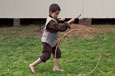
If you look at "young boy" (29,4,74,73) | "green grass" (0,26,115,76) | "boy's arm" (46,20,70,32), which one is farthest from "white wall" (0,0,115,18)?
"boy's arm" (46,20,70,32)

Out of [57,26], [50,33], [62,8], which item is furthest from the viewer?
[62,8]

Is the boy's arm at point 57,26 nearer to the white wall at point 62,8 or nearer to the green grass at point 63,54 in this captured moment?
the green grass at point 63,54

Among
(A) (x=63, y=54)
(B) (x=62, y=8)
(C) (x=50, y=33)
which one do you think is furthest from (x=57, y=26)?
(B) (x=62, y=8)

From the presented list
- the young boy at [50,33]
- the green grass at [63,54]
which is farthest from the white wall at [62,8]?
the young boy at [50,33]

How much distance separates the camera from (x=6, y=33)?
843 cm

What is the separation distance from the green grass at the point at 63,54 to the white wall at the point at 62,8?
1.27m

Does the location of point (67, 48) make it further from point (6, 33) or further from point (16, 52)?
point (6, 33)

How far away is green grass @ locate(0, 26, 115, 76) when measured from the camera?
500 centimetres

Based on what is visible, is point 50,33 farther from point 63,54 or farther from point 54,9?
point 63,54

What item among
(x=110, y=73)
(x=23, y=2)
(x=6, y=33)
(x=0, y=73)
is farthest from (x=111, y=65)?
(x=23, y=2)

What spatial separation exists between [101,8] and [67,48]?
3403 millimetres

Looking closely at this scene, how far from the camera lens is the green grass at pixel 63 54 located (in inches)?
197

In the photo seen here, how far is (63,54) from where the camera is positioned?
6141mm

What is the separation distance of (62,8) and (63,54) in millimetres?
3694
